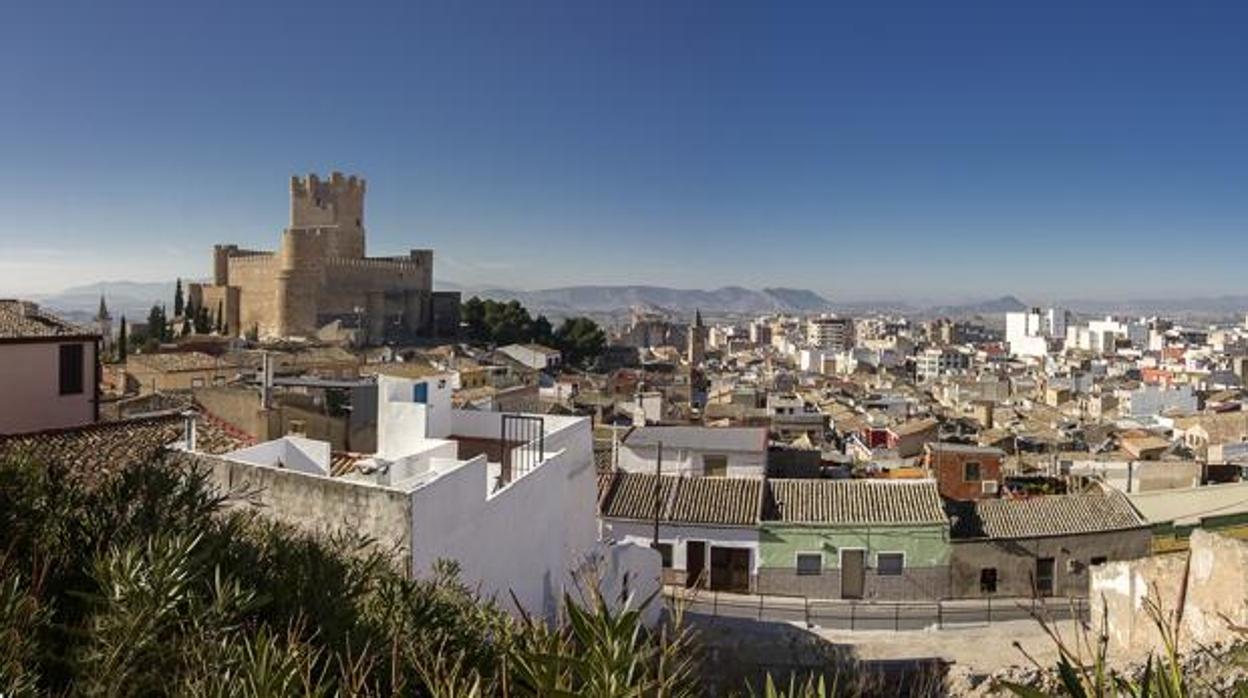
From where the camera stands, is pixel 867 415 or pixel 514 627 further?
pixel 867 415

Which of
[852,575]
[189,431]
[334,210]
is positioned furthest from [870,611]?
[334,210]

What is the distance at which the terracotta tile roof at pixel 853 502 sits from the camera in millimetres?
19891

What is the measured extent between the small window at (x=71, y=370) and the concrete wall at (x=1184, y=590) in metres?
11.9

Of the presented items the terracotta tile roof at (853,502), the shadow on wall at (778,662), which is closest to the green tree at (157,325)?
the terracotta tile roof at (853,502)

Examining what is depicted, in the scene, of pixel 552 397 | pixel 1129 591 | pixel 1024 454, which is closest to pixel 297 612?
pixel 1129 591

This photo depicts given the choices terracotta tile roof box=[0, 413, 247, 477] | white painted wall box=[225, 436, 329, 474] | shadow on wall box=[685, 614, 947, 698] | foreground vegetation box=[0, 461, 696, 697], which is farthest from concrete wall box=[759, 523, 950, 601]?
foreground vegetation box=[0, 461, 696, 697]

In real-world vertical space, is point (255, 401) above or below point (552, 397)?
above

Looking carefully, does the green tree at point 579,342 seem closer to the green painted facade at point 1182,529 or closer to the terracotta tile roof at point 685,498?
the terracotta tile roof at point 685,498

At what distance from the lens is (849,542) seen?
19.7m

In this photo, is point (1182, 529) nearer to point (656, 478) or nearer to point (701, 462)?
point (701, 462)

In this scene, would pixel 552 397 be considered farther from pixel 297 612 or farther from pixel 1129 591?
pixel 297 612

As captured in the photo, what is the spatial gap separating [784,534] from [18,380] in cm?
1359

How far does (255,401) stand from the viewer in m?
16.4

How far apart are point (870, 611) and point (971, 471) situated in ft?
24.4
